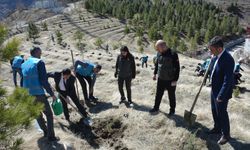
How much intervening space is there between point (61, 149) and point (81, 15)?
162 ft

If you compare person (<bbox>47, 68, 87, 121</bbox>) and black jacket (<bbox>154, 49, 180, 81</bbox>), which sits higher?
black jacket (<bbox>154, 49, 180, 81</bbox>)

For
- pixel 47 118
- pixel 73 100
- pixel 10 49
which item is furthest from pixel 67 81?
pixel 10 49

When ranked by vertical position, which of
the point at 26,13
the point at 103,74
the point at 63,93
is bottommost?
the point at 26,13

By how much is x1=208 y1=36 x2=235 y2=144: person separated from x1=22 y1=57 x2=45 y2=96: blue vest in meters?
3.30

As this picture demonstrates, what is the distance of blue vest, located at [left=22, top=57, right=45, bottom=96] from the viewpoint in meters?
7.34

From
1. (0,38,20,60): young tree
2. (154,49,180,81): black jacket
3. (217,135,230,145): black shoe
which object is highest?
(0,38,20,60): young tree

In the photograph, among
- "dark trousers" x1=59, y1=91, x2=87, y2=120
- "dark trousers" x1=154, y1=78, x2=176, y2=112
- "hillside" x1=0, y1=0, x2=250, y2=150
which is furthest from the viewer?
"dark trousers" x1=59, y1=91, x2=87, y2=120

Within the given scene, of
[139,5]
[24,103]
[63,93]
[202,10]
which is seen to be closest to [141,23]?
[139,5]

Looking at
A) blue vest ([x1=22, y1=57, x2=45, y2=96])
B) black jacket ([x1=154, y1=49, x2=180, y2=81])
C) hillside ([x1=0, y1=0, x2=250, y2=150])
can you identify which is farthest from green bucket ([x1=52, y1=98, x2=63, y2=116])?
black jacket ([x1=154, y1=49, x2=180, y2=81])

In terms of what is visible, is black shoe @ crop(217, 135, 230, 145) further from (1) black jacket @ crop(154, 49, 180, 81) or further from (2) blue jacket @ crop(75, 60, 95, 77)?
(2) blue jacket @ crop(75, 60, 95, 77)

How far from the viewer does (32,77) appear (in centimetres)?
741

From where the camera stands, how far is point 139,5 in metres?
58.2

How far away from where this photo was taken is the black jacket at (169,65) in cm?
821

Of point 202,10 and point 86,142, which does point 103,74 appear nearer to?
point 86,142
